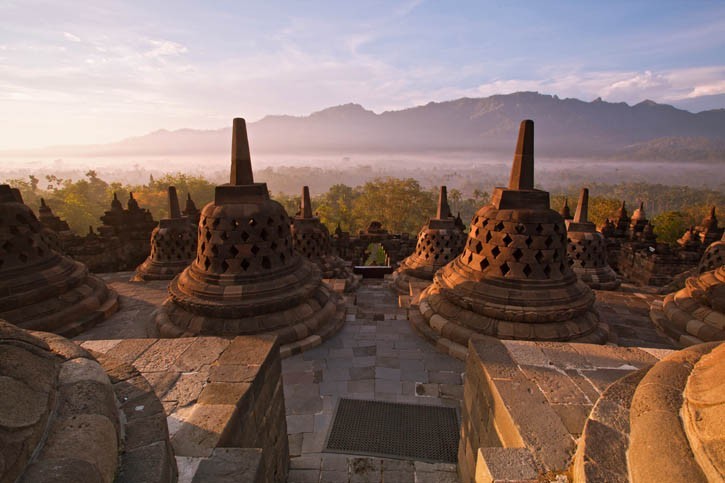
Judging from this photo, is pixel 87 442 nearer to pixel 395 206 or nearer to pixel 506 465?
pixel 506 465

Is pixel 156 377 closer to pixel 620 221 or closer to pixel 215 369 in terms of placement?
pixel 215 369

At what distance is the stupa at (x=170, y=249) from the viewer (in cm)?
1217

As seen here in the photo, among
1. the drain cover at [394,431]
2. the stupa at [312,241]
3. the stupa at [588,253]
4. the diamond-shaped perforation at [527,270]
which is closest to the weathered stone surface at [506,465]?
the drain cover at [394,431]

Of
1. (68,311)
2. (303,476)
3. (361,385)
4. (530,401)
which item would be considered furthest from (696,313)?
(68,311)

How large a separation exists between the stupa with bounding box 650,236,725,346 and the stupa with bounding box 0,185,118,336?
12.7 metres

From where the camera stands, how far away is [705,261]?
10.3 m

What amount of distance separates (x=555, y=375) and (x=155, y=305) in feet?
30.7

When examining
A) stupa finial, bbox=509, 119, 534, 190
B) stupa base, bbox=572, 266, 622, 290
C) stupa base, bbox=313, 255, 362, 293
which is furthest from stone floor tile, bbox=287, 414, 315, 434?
stupa base, bbox=572, 266, 622, 290

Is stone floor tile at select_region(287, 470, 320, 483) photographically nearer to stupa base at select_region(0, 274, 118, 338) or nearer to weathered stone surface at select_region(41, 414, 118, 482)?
weathered stone surface at select_region(41, 414, 118, 482)

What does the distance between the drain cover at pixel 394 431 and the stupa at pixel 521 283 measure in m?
1.72

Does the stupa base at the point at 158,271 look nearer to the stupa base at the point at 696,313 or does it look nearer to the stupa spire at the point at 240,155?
the stupa spire at the point at 240,155

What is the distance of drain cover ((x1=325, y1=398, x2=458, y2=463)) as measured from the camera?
4516mm

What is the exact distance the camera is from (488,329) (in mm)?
6562

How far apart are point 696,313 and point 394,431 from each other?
22.9 ft
